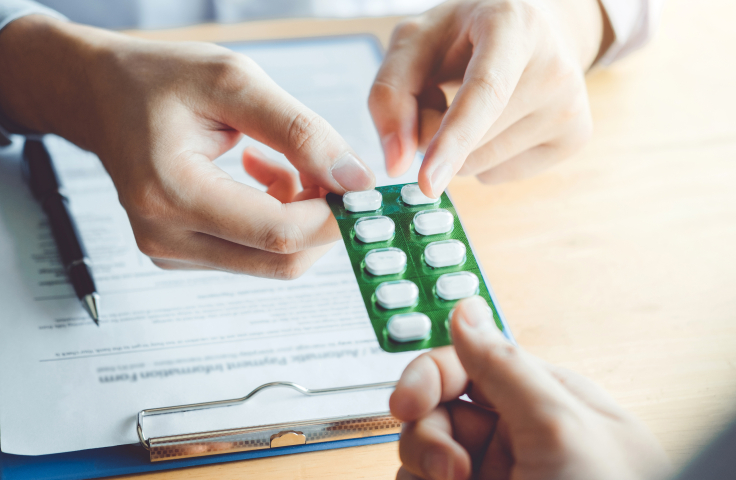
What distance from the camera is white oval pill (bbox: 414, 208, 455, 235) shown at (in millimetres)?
370

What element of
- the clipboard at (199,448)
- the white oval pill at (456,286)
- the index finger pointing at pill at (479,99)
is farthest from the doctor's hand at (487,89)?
the clipboard at (199,448)

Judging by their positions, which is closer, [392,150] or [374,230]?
[374,230]

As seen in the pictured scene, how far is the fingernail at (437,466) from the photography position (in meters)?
0.28

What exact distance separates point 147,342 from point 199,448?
11 centimetres

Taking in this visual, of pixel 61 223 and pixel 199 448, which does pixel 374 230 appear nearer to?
pixel 199 448

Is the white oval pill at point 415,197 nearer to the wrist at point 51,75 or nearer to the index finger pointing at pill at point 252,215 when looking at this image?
the index finger pointing at pill at point 252,215

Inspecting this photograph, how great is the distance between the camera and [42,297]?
0.47 m

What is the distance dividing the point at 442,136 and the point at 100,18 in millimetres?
667

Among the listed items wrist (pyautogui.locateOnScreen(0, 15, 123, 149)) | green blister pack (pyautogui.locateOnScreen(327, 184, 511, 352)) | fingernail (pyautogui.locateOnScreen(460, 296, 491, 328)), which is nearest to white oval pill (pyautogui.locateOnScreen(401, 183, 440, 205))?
green blister pack (pyautogui.locateOnScreen(327, 184, 511, 352))

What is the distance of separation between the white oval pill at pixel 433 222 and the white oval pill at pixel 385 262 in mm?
30

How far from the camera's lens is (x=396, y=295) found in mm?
328

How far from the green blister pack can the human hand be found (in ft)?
0.06

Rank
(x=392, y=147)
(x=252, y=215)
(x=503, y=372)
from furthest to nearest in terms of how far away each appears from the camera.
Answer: (x=392, y=147) → (x=252, y=215) → (x=503, y=372)

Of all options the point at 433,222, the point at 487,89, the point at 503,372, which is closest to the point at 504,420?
the point at 503,372
